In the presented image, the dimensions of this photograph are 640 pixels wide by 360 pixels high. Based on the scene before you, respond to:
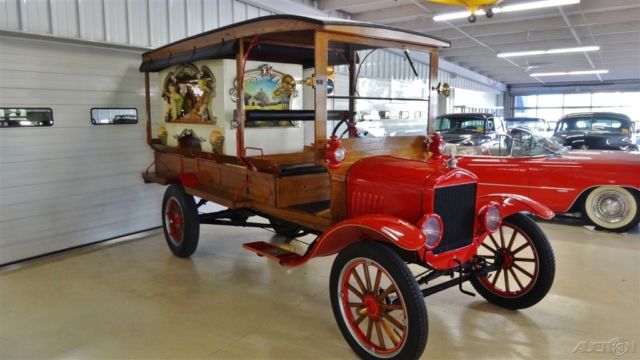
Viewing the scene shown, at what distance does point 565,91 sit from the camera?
25.5 m

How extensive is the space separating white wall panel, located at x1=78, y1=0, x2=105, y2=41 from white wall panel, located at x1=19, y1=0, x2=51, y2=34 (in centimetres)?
35

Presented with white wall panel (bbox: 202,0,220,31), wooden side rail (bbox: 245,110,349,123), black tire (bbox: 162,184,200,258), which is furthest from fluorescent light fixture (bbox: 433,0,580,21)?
black tire (bbox: 162,184,200,258)

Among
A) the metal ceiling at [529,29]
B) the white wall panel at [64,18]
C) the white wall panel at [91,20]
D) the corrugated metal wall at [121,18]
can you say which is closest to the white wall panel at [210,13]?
the corrugated metal wall at [121,18]

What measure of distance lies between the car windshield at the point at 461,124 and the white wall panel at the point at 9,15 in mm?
8043

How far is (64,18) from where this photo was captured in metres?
4.75

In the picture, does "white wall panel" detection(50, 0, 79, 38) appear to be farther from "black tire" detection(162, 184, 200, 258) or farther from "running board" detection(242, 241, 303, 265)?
"running board" detection(242, 241, 303, 265)

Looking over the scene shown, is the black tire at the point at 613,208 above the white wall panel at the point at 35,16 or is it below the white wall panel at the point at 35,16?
below

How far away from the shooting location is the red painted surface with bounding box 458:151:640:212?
5.66m

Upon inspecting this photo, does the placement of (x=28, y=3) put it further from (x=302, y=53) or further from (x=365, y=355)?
(x=365, y=355)

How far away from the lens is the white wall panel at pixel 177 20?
5.93 metres

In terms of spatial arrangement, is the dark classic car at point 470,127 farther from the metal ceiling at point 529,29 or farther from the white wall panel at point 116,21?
the white wall panel at point 116,21

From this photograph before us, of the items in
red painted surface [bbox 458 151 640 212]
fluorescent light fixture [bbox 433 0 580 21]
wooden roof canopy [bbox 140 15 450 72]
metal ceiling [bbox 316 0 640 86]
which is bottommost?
red painted surface [bbox 458 151 640 212]

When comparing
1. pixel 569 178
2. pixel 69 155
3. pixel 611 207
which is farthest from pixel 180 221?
pixel 611 207

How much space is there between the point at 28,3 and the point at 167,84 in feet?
4.89
